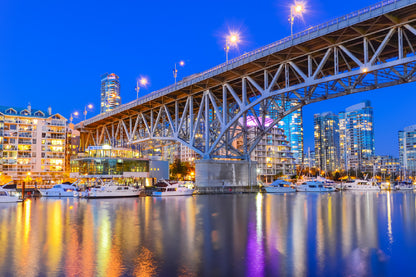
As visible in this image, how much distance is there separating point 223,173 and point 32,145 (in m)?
67.2

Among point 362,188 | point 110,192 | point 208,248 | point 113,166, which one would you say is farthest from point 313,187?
point 208,248

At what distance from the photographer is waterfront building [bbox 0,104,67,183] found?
10219 centimetres

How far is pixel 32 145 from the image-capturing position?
348ft

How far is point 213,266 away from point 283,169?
112538 millimetres

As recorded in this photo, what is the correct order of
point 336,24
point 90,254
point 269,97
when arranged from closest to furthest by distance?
point 90,254, point 336,24, point 269,97

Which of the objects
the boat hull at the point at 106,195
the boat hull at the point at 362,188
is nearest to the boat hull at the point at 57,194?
the boat hull at the point at 106,195

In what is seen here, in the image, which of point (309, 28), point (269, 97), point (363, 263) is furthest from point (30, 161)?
point (363, 263)

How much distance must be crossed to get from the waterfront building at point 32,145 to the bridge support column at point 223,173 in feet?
192

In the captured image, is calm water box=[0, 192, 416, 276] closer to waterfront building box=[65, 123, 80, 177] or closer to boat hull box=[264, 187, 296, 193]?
boat hull box=[264, 187, 296, 193]

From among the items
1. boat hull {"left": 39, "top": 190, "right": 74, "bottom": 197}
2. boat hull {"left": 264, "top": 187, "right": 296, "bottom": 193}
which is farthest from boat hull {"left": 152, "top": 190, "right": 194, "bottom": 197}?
boat hull {"left": 264, "top": 187, "right": 296, "bottom": 193}

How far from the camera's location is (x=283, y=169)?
12381 centimetres

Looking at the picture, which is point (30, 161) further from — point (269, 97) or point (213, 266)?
point (213, 266)

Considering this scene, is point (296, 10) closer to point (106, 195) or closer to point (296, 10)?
point (296, 10)

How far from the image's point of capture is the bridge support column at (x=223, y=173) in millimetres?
59875
